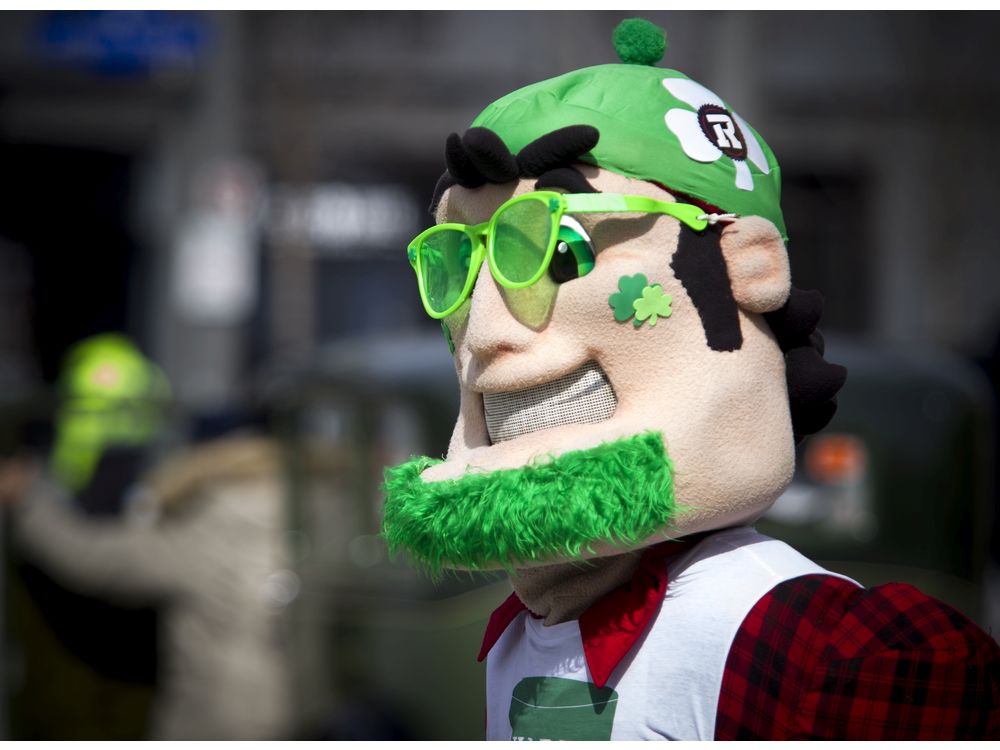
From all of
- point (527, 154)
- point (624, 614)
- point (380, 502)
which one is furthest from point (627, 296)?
point (380, 502)

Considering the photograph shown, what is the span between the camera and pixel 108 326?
48.4 ft

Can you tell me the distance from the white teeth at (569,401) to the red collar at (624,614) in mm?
215

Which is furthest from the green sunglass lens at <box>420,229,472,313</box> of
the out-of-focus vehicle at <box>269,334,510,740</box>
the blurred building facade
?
the blurred building facade

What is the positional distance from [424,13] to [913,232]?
18.3ft

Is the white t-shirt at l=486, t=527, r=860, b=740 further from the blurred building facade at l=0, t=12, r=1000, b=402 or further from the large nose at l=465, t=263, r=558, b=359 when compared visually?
the blurred building facade at l=0, t=12, r=1000, b=402

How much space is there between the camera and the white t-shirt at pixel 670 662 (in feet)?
5.57

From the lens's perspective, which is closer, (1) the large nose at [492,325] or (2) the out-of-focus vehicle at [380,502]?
(1) the large nose at [492,325]

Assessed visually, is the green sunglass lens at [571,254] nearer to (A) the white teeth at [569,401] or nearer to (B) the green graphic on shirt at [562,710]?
(A) the white teeth at [569,401]

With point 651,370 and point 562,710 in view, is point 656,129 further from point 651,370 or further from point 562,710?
point 562,710

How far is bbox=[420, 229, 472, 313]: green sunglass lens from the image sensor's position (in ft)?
6.34

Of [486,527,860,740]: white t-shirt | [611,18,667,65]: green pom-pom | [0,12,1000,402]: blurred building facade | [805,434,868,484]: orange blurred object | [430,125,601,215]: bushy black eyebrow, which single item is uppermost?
[0,12,1000,402]: blurred building facade

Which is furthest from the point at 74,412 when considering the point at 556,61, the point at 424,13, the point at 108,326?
the point at 108,326

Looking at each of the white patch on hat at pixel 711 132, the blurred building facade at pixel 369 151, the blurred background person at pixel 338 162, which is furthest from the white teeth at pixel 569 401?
the blurred building facade at pixel 369 151

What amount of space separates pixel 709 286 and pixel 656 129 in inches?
9.4
